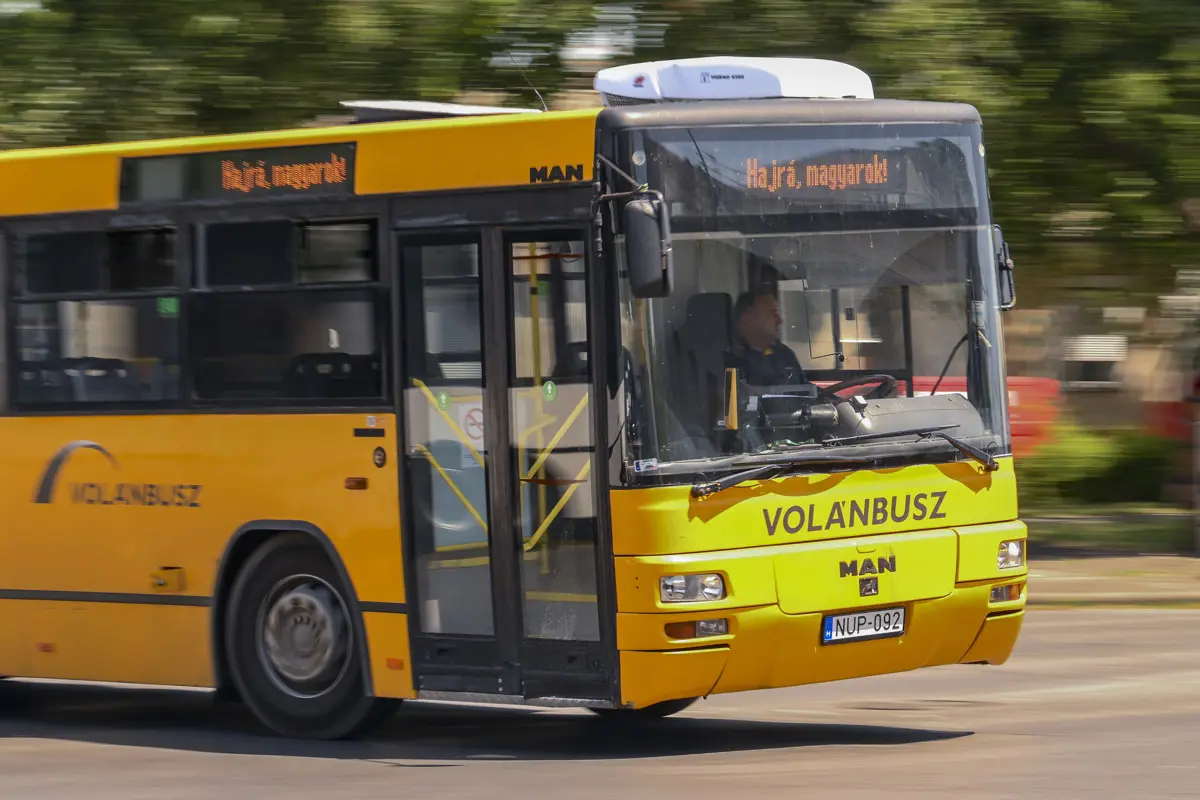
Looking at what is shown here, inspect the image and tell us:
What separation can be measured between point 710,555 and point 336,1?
10442mm

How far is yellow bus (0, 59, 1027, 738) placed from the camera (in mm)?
8477

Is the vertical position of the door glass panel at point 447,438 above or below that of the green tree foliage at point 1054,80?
below

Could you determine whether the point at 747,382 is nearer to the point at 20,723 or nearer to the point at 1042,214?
the point at 20,723

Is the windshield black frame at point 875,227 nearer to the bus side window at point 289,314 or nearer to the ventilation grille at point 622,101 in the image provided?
the ventilation grille at point 622,101

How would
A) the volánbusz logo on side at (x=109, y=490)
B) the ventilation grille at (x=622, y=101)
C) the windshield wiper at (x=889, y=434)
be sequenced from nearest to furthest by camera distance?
the windshield wiper at (x=889, y=434), the ventilation grille at (x=622, y=101), the volánbusz logo on side at (x=109, y=490)

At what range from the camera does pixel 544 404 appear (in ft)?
28.7

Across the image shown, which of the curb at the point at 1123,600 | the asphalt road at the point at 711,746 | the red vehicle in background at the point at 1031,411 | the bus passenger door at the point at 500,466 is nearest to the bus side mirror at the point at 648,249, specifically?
Result: the bus passenger door at the point at 500,466

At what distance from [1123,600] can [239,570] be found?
828cm

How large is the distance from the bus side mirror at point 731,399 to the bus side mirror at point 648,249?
1.75 feet

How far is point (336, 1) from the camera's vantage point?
17641 mm

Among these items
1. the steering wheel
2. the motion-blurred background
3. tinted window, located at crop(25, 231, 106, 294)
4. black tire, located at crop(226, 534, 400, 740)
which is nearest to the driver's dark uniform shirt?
the steering wheel

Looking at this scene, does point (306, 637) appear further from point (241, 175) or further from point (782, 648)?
point (782, 648)

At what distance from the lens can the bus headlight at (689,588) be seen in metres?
8.32

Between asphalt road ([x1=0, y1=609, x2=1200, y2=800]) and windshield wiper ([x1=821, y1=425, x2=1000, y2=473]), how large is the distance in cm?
122
